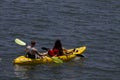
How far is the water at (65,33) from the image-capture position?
29578mm

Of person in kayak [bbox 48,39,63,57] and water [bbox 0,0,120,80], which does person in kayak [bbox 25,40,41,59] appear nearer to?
water [bbox 0,0,120,80]

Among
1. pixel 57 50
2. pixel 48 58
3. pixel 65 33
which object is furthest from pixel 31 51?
pixel 65 33

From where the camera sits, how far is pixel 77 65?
31328 millimetres

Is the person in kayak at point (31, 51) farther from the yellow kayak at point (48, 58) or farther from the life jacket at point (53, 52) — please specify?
the life jacket at point (53, 52)

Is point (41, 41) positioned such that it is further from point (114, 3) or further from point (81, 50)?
point (114, 3)

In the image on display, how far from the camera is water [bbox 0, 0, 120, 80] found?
2958 centimetres

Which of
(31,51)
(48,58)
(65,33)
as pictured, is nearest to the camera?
(31,51)

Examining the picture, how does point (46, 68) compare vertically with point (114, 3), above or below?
below

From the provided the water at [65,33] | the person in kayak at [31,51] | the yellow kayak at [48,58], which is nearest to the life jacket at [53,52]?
the yellow kayak at [48,58]

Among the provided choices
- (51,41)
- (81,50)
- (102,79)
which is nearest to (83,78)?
(102,79)

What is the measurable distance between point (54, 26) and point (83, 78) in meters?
11.4

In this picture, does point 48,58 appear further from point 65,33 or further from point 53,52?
point 65,33

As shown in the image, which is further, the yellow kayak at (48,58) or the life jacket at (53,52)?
the life jacket at (53,52)

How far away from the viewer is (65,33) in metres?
38.2
